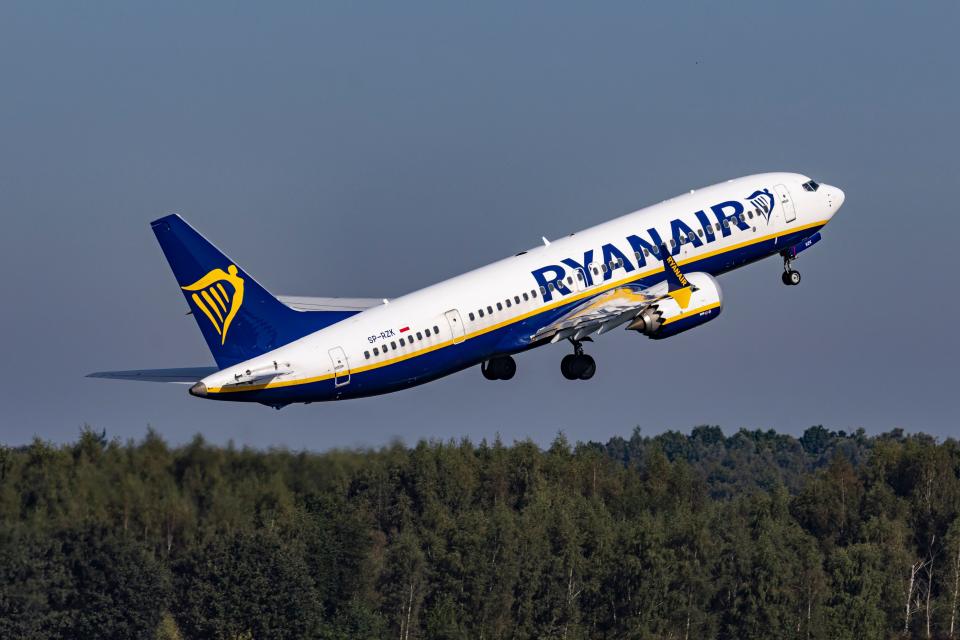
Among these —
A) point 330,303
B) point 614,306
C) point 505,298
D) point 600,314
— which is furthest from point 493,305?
point 330,303

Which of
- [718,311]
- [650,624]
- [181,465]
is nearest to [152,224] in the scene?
[181,465]

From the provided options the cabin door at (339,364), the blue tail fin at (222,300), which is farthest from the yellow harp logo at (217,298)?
the cabin door at (339,364)

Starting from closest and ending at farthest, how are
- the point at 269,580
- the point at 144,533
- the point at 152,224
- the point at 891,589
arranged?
the point at 152,224, the point at 144,533, the point at 269,580, the point at 891,589

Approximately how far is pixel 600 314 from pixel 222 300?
54.2 ft

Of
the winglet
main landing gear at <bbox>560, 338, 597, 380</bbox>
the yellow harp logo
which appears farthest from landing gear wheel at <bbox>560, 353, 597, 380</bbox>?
the yellow harp logo

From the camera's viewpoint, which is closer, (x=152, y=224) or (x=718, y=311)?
(x=152, y=224)

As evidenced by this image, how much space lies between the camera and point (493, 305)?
266ft

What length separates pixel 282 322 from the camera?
77.5 m

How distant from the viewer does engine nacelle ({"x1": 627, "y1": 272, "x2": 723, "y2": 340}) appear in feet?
272

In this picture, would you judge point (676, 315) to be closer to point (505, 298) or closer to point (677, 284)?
point (677, 284)

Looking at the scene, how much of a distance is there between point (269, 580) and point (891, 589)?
53.4m

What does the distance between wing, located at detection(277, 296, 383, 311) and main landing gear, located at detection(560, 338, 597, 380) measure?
8894 mm

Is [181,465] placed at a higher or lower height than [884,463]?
lower

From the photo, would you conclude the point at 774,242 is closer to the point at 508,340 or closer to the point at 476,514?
the point at 508,340
